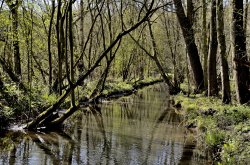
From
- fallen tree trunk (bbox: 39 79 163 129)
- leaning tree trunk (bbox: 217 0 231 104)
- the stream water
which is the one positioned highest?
leaning tree trunk (bbox: 217 0 231 104)

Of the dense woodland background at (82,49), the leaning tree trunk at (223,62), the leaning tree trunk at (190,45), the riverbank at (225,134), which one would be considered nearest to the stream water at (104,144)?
the riverbank at (225,134)

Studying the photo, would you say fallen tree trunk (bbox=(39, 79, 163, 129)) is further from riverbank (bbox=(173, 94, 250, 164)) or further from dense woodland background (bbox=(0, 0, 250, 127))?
riverbank (bbox=(173, 94, 250, 164))

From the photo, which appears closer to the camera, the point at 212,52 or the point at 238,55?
the point at 238,55

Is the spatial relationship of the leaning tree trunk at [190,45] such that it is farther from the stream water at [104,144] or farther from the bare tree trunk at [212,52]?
the stream water at [104,144]

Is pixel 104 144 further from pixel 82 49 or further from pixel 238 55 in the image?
pixel 82 49

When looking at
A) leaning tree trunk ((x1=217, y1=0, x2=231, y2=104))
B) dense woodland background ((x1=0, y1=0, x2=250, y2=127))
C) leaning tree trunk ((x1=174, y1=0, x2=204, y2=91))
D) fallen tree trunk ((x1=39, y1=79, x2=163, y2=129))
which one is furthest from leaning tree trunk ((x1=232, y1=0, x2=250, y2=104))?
leaning tree trunk ((x1=174, y1=0, x2=204, y2=91))

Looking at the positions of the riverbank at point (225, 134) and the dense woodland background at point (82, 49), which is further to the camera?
the dense woodland background at point (82, 49)

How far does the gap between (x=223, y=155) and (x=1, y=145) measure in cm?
651

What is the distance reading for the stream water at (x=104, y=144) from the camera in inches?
403

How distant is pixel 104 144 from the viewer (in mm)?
12203

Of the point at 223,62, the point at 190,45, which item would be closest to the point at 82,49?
the point at 190,45

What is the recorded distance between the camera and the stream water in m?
10.2

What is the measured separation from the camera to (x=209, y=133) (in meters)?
11.3

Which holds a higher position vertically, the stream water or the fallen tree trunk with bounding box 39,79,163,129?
the fallen tree trunk with bounding box 39,79,163,129
